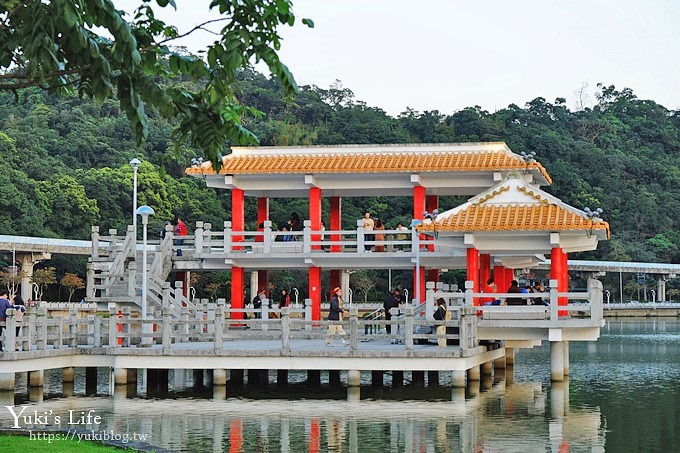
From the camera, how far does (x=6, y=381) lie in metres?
23.3

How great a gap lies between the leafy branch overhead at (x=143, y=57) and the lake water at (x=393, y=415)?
21.9 ft

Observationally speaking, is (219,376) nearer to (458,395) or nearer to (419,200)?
(458,395)

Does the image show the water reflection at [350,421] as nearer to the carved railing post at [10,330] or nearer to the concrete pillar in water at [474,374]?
the concrete pillar in water at [474,374]

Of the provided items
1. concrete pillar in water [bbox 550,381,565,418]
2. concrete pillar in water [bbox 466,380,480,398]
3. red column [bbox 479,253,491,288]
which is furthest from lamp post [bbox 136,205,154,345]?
red column [bbox 479,253,491,288]

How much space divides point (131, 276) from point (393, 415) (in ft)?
37.4

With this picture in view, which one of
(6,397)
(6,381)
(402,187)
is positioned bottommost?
(6,397)

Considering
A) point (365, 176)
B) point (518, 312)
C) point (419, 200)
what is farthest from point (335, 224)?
point (518, 312)

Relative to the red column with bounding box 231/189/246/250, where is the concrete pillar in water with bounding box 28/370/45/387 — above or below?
below

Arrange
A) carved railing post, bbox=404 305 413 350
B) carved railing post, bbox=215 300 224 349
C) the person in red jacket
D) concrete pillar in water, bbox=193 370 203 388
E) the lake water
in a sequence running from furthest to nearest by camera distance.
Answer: the person in red jacket < concrete pillar in water, bbox=193 370 203 388 < carved railing post, bbox=215 300 224 349 < carved railing post, bbox=404 305 413 350 < the lake water

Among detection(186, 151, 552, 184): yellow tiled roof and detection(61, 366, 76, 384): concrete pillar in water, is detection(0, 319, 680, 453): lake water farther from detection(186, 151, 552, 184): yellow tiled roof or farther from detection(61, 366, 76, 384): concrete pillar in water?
detection(186, 151, 552, 184): yellow tiled roof

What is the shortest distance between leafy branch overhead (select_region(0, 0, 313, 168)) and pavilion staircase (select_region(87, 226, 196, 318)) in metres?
19.2

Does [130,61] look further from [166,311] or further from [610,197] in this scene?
[610,197]

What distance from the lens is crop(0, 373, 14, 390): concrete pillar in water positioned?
23.3 meters

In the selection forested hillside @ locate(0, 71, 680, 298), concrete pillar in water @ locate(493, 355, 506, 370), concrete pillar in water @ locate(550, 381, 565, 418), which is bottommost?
concrete pillar in water @ locate(550, 381, 565, 418)
